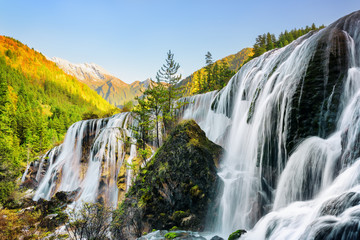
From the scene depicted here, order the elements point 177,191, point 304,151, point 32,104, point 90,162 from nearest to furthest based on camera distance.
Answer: point 304,151 → point 177,191 → point 90,162 → point 32,104

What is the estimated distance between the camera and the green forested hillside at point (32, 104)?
47344 millimetres

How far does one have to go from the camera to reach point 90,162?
88.5 feet

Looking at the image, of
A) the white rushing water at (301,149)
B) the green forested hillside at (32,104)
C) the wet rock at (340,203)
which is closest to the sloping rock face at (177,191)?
the white rushing water at (301,149)

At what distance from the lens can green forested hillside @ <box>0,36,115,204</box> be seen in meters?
47.3

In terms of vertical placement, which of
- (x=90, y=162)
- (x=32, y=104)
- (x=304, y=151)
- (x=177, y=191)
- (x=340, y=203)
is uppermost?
(x=32, y=104)

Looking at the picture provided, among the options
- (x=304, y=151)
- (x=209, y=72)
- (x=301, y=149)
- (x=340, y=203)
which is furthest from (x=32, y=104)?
(x=340, y=203)

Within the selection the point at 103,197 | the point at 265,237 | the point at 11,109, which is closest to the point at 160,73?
the point at 103,197

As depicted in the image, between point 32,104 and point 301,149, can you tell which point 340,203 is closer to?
point 301,149

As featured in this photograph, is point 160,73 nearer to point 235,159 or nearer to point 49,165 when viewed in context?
point 235,159

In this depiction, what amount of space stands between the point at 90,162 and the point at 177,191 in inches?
719

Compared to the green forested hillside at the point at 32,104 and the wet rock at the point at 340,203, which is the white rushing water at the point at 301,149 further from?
the green forested hillside at the point at 32,104

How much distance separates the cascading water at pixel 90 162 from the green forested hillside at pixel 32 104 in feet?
15.7

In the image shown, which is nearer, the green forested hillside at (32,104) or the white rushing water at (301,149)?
the white rushing water at (301,149)

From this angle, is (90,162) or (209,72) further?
(209,72)
